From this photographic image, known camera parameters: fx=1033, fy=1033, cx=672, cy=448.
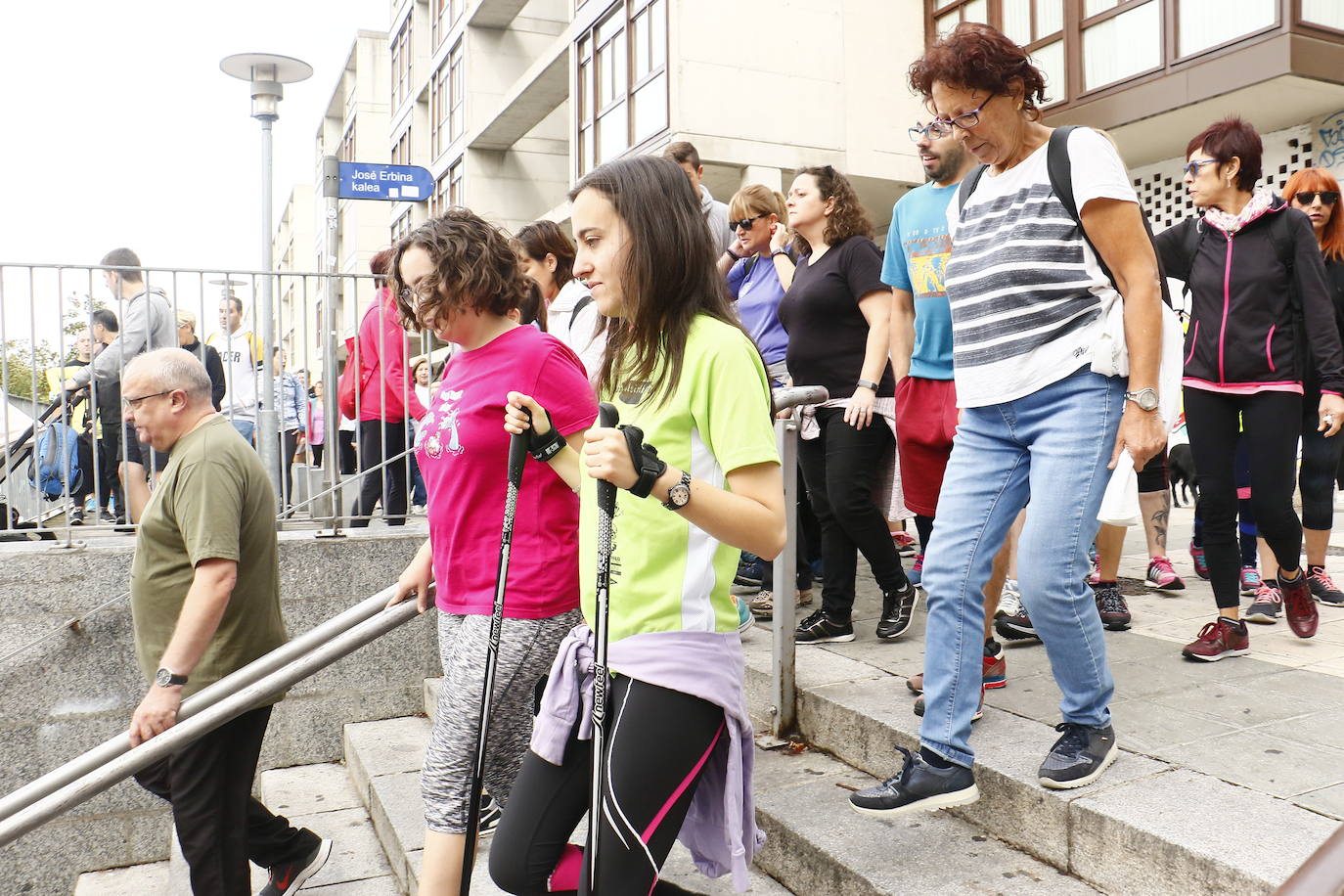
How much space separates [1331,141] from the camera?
1159cm

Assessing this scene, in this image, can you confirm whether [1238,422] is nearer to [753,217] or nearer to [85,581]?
[753,217]

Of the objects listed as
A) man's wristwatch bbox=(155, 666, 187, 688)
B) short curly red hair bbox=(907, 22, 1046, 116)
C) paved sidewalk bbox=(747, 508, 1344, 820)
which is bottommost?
paved sidewalk bbox=(747, 508, 1344, 820)

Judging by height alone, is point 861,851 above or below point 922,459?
below

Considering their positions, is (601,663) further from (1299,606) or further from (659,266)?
(1299,606)

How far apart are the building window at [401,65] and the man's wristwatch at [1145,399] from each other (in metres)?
32.3

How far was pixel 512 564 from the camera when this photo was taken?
2.60 metres

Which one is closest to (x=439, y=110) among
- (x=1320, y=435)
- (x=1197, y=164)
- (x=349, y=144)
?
(x=349, y=144)

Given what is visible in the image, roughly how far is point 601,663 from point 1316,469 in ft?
14.2

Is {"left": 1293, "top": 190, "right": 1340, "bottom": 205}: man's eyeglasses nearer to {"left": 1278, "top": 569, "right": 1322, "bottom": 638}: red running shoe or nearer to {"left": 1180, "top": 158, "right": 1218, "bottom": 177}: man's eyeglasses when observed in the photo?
{"left": 1180, "top": 158, "right": 1218, "bottom": 177}: man's eyeglasses

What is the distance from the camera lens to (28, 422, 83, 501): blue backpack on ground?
558 cm

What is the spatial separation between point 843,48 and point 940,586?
1460cm

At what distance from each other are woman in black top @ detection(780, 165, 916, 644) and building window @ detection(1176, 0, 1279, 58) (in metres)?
9.46

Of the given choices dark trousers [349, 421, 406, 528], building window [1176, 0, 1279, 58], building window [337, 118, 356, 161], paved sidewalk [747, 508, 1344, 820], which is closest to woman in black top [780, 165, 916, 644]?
paved sidewalk [747, 508, 1344, 820]

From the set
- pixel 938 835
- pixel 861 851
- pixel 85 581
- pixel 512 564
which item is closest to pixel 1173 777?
pixel 938 835
